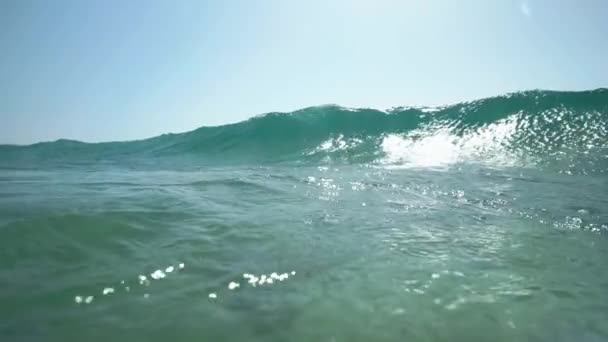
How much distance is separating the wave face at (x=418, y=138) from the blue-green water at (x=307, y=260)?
3.66m

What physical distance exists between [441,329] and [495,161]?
970 centimetres

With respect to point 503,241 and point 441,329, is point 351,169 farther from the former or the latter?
point 441,329

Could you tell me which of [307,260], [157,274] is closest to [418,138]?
[307,260]

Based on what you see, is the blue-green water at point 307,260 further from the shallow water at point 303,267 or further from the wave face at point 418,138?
the wave face at point 418,138

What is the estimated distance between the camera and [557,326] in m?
2.16

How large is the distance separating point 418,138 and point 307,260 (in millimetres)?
12936

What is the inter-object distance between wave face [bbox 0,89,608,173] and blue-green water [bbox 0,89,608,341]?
3660mm

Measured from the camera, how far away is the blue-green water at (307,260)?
7.04 ft

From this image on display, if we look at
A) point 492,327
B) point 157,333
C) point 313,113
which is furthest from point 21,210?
point 313,113

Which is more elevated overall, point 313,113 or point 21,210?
point 313,113

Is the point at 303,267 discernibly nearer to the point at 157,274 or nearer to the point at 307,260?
the point at 307,260

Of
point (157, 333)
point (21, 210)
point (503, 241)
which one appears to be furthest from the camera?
point (21, 210)

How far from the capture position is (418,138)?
15.0 metres

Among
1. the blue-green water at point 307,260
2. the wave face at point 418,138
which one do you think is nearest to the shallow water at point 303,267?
the blue-green water at point 307,260
